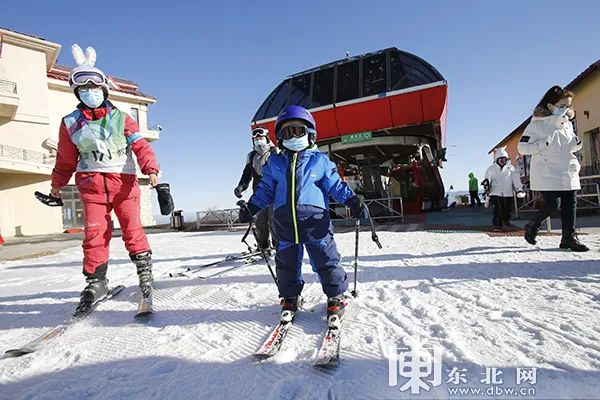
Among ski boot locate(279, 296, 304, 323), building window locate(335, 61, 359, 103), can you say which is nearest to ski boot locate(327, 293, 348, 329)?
ski boot locate(279, 296, 304, 323)

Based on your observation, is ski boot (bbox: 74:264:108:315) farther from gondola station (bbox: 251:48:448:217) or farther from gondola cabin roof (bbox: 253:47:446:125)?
gondola cabin roof (bbox: 253:47:446:125)

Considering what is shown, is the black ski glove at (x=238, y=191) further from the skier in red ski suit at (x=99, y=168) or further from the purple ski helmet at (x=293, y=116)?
the purple ski helmet at (x=293, y=116)

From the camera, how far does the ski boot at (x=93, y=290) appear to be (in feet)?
8.21

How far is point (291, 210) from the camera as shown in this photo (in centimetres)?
212

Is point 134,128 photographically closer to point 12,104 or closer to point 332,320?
point 332,320

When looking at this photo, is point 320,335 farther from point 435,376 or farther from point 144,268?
point 144,268

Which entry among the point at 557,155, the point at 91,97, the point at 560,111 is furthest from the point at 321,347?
the point at 560,111

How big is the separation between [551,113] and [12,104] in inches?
897

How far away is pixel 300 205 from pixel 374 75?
25.7ft

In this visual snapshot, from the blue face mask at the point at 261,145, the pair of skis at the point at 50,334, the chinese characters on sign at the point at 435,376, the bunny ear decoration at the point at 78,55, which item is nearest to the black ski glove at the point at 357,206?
the chinese characters on sign at the point at 435,376

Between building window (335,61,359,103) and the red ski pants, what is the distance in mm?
7316

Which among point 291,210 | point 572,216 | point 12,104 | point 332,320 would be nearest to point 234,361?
point 332,320

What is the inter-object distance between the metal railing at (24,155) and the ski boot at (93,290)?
19.5 metres

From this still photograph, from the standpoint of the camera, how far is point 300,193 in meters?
2.13
